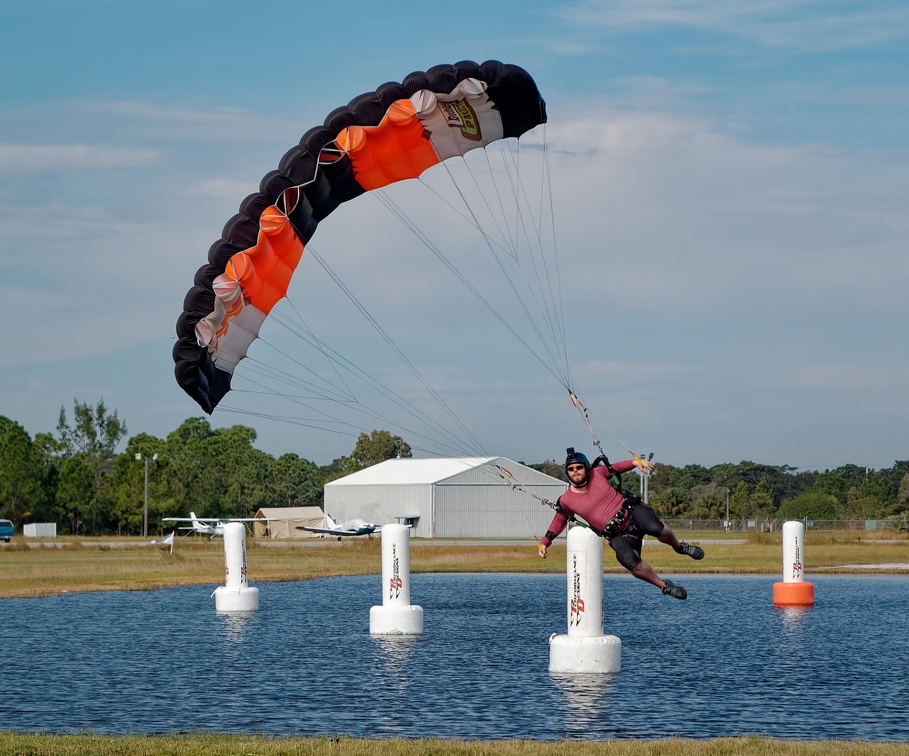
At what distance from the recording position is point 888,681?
2684 centimetres

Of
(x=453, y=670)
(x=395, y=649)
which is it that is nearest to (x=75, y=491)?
(x=395, y=649)

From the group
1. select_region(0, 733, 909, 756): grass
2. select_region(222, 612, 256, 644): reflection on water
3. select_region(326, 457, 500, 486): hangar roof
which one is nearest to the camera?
select_region(0, 733, 909, 756): grass

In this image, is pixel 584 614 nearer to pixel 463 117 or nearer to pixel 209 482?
pixel 463 117

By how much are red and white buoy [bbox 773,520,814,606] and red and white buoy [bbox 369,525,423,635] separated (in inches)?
579

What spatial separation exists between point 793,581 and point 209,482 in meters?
107

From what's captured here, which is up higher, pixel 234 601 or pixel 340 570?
pixel 234 601

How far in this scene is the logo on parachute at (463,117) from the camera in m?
26.6

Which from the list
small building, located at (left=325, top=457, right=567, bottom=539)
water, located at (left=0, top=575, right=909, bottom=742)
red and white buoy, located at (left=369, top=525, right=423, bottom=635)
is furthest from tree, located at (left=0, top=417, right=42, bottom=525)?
red and white buoy, located at (left=369, top=525, right=423, bottom=635)

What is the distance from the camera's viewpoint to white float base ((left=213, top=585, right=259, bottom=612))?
135ft

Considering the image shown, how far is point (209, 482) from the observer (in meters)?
142

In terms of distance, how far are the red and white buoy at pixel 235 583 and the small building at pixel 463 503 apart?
67856 mm

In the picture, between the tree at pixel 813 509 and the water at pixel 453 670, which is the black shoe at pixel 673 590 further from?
the tree at pixel 813 509

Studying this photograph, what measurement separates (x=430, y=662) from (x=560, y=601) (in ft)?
57.6

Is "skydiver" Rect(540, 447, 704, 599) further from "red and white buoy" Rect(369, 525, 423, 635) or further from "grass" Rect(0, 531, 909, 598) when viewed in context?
"grass" Rect(0, 531, 909, 598)
